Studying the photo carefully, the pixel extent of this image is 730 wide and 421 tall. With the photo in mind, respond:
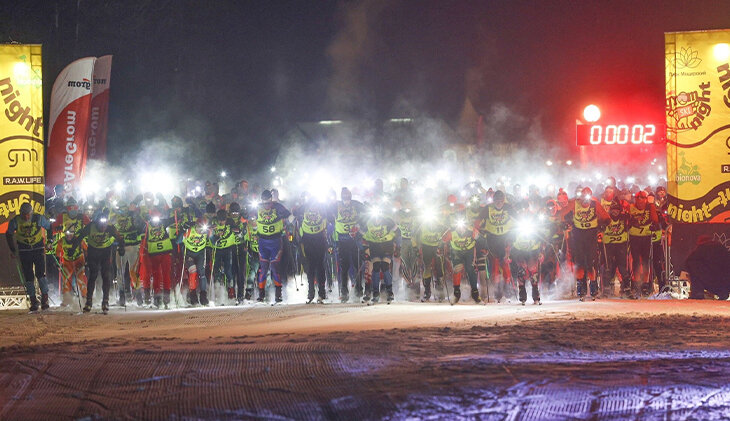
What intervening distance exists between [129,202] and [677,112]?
Answer: 40.0 ft

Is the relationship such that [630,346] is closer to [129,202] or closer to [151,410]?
[151,410]

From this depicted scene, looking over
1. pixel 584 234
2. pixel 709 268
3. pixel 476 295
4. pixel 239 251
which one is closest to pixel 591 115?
pixel 584 234

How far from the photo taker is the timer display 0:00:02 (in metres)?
19.8

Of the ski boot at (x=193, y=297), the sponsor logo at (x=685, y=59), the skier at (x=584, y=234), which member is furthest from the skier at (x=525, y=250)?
the ski boot at (x=193, y=297)

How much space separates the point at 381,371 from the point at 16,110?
11866 millimetres

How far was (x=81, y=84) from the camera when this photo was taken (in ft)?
64.8

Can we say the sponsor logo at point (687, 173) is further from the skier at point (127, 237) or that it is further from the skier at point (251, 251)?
the skier at point (127, 237)

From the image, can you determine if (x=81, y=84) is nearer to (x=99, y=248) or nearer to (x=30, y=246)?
(x=30, y=246)

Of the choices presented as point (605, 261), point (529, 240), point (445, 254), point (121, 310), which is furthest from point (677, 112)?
point (121, 310)

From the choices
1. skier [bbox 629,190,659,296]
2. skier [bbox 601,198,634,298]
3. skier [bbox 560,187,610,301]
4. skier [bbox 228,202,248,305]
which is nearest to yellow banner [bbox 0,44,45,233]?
skier [bbox 228,202,248,305]

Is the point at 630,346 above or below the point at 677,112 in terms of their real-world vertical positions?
below

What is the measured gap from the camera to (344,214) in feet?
48.7

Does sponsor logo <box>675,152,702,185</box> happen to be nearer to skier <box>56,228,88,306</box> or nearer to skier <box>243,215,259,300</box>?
skier <box>243,215,259,300</box>

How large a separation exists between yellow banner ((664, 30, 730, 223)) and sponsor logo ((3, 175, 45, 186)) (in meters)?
13.8
